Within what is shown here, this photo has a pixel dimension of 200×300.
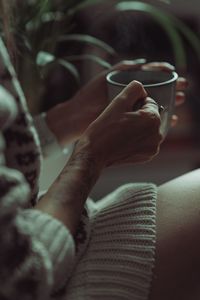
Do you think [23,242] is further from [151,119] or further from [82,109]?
[82,109]

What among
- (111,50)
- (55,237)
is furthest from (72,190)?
(111,50)

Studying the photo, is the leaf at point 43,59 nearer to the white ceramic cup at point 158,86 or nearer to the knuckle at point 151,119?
the white ceramic cup at point 158,86

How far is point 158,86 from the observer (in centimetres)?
77

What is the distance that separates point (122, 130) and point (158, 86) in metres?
0.10

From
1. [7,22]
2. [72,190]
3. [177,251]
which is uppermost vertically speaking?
[7,22]

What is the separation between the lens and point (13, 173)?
0.56 meters

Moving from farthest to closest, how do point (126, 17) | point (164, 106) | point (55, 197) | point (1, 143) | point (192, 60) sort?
point (192, 60)
point (126, 17)
point (164, 106)
point (55, 197)
point (1, 143)

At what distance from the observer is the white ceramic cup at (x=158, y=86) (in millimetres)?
774

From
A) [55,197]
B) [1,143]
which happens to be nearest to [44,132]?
[55,197]

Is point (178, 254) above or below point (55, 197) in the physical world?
below

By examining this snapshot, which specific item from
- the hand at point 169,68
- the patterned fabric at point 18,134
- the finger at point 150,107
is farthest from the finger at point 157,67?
the patterned fabric at point 18,134

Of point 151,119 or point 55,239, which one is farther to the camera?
point 151,119

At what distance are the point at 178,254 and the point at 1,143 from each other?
0.89 feet

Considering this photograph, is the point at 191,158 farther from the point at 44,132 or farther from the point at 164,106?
the point at 164,106
